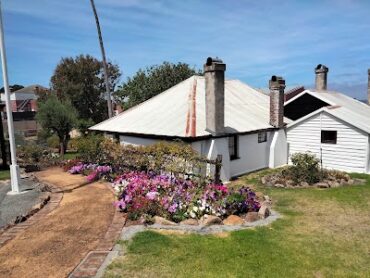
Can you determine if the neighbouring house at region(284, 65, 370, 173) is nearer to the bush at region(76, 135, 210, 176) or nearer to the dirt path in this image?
the bush at region(76, 135, 210, 176)

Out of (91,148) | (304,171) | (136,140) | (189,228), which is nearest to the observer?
(189,228)

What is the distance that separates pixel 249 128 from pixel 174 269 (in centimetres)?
1190

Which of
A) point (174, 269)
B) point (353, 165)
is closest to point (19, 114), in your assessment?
point (353, 165)

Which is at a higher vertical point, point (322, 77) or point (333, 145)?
point (322, 77)

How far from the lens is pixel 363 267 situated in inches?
272

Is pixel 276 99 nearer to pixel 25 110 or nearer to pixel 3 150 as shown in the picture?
pixel 3 150

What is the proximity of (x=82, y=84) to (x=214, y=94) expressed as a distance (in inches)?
1064

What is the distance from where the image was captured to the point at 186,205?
959cm

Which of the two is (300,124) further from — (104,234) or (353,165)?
(104,234)

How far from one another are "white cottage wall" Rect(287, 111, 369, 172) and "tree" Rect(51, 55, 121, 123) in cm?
2573

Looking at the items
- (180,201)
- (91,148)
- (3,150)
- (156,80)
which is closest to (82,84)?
(156,80)

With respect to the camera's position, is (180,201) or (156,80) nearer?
(180,201)

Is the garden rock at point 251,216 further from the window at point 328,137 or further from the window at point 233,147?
the window at point 328,137

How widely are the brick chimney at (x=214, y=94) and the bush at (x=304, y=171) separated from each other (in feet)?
12.3
